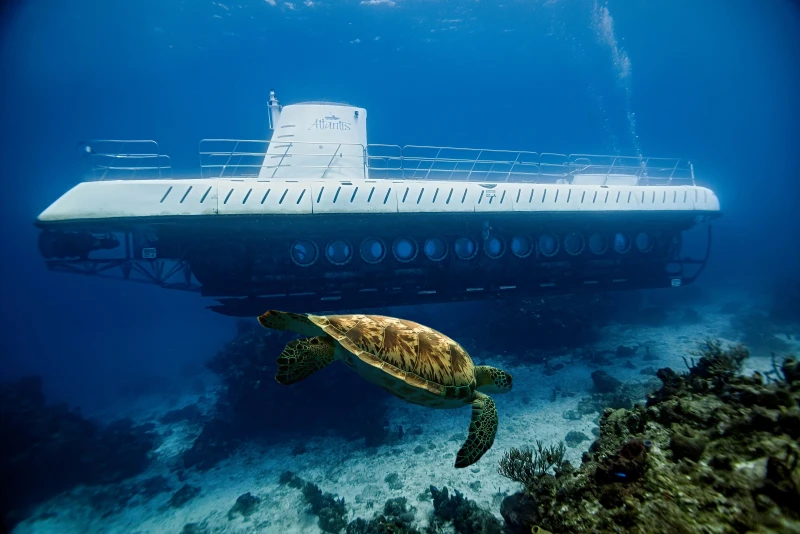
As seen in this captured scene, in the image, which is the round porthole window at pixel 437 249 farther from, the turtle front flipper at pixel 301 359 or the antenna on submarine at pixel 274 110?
the antenna on submarine at pixel 274 110

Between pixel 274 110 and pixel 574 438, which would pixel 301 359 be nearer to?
pixel 574 438

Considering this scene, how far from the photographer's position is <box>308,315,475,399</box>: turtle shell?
124 inches

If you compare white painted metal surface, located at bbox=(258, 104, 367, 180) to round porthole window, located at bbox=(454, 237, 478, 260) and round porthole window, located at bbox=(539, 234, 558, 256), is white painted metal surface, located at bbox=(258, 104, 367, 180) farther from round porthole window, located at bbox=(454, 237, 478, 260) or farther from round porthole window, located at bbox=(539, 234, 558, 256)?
round porthole window, located at bbox=(539, 234, 558, 256)

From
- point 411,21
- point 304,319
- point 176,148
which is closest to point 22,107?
point 176,148

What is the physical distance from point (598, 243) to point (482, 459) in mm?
7629

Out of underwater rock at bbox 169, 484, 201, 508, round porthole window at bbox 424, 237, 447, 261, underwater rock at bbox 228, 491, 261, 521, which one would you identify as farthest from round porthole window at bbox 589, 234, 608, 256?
underwater rock at bbox 169, 484, 201, 508

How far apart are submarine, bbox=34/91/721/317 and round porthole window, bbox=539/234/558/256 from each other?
4 cm

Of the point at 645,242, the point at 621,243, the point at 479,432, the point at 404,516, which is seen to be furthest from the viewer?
the point at 645,242

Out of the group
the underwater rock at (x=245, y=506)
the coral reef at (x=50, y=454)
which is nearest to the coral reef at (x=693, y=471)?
the underwater rock at (x=245, y=506)

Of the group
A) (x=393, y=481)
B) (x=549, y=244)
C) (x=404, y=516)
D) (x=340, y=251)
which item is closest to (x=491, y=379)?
(x=404, y=516)

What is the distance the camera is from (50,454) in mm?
8969

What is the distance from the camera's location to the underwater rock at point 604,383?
26.2 feet

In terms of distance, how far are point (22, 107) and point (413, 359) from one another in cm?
6126

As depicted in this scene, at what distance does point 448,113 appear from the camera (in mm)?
71188
